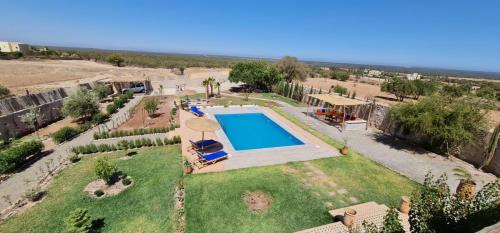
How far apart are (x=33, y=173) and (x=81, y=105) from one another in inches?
355

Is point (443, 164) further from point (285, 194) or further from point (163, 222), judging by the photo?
point (163, 222)

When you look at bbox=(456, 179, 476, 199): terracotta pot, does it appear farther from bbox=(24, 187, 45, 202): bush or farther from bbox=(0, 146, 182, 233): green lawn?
bbox=(24, 187, 45, 202): bush

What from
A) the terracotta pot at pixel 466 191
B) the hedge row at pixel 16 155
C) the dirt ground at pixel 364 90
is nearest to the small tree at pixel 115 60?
the dirt ground at pixel 364 90

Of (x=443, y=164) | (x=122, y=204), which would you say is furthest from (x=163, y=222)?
(x=443, y=164)

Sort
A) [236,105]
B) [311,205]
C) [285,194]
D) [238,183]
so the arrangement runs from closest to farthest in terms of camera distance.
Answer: [311,205] < [285,194] < [238,183] < [236,105]

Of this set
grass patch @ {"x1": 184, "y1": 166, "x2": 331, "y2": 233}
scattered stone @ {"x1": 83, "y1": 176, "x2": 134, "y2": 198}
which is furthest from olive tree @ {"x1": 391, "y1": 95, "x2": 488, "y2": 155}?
scattered stone @ {"x1": 83, "y1": 176, "x2": 134, "y2": 198}

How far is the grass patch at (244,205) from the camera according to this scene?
300 inches

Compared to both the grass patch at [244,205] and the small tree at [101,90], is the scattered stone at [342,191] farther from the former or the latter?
the small tree at [101,90]

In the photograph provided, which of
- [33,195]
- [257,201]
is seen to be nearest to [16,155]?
[33,195]

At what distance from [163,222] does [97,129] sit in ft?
41.2

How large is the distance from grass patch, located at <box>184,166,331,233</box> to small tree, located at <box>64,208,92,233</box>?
291 cm

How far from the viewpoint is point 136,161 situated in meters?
12.0

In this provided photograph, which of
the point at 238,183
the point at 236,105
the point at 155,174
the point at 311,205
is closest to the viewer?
the point at 311,205

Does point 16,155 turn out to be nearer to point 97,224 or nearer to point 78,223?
point 97,224
